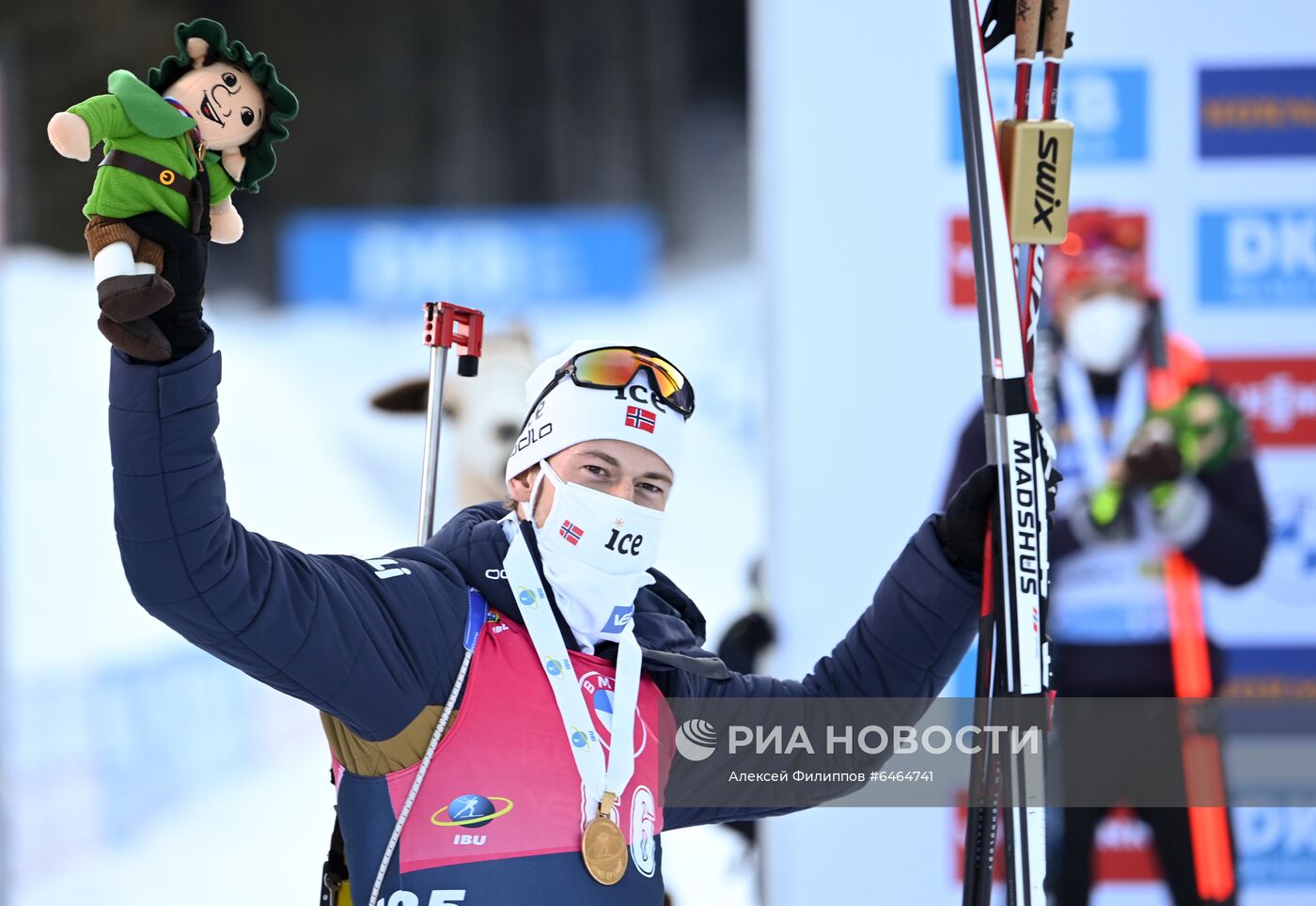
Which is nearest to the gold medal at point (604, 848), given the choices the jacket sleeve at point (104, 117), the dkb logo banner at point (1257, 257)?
the jacket sleeve at point (104, 117)

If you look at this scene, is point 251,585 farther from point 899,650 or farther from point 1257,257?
point 1257,257

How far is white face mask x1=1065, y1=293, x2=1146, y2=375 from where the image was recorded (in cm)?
333

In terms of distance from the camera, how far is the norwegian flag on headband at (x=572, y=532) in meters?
1.52

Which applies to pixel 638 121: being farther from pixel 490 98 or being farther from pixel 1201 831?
pixel 1201 831

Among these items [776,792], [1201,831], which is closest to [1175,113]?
[1201,831]

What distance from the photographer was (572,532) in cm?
153

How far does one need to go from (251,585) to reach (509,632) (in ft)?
1.19

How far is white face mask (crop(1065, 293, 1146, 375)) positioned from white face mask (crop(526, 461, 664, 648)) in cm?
207

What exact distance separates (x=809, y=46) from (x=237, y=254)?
2454mm

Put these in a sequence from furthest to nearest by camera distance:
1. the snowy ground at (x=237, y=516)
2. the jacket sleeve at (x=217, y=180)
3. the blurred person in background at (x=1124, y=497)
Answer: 1. the snowy ground at (x=237, y=516)
2. the blurred person in background at (x=1124, y=497)
3. the jacket sleeve at (x=217, y=180)

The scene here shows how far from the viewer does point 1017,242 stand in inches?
61.6

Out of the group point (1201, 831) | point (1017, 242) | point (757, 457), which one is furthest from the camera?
point (757, 457)

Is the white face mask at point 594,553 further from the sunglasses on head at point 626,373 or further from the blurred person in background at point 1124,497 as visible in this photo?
the blurred person in background at point 1124,497

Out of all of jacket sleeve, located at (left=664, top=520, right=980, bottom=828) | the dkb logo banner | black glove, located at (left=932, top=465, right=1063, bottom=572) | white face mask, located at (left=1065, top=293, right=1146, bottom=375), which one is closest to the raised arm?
jacket sleeve, located at (left=664, top=520, right=980, bottom=828)
